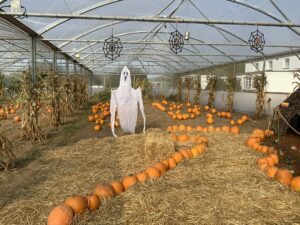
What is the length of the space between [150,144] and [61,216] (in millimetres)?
2501

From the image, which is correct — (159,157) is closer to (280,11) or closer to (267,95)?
(280,11)

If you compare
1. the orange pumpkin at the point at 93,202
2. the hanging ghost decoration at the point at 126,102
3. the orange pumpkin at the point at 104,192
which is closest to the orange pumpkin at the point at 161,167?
the orange pumpkin at the point at 104,192

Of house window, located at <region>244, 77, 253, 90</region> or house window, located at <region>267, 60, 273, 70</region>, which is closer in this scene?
house window, located at <region>267, 60, 273, 70</region>

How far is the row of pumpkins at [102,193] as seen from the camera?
3.24 m

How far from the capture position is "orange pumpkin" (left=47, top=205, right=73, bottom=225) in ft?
10.4

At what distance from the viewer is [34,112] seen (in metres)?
7.51

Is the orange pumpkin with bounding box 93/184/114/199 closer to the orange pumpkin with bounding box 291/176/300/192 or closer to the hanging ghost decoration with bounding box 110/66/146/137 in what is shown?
the orange pumpkin with bounding box 291/176/300/192

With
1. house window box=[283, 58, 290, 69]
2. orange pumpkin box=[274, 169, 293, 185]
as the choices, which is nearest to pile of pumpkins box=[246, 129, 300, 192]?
orange pumpkin box=[274, 169, 293, 185]

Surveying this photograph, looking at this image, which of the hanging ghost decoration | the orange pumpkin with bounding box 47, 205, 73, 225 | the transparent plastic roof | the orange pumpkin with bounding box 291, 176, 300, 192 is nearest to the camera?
the orange pumpkin with bounding box 47, 205, 73, 225

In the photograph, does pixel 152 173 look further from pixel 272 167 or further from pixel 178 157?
pixel 272 167

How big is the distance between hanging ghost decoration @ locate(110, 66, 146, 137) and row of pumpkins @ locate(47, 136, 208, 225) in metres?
2.35

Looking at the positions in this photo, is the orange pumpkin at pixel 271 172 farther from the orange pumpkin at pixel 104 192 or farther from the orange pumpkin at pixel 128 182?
the orange pumpkin at pixel 104 192

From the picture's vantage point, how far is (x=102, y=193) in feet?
12.7

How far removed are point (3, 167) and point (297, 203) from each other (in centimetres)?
425
